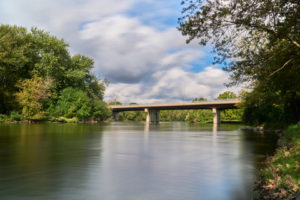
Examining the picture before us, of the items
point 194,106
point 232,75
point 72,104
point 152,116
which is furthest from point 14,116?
point 152,116

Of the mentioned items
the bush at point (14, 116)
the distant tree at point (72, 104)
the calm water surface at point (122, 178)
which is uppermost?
the distant tree at point (72, 104)

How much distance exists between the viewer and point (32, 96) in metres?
57.5

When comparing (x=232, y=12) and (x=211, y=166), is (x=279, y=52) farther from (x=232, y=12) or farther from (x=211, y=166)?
(x=211, y=166)

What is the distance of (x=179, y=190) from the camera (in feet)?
24.8

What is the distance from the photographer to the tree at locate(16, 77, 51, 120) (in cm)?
5597

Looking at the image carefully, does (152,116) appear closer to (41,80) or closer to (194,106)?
(194,106)

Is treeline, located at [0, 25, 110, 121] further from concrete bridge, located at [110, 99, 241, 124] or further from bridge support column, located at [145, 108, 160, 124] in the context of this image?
bridge support column, located at [145, 108, 160, 124]

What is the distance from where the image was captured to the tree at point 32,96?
184 feet

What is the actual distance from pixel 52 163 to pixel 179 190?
19.4 ft

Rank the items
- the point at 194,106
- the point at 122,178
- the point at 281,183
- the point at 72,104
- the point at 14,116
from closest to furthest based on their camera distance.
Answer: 1. the point at 281,183
2. the point at 122,178
3. the point at 14,116
4. the point at 72,104
5. the point at 194,106

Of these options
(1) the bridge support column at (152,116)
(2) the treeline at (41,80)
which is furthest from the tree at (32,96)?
(1) the bridge support column at (152,116)

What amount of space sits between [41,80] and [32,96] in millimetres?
6139

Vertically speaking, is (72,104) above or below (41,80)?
below

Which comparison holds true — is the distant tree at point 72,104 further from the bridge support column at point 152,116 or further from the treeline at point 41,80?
the bridge support column at point 152,116
